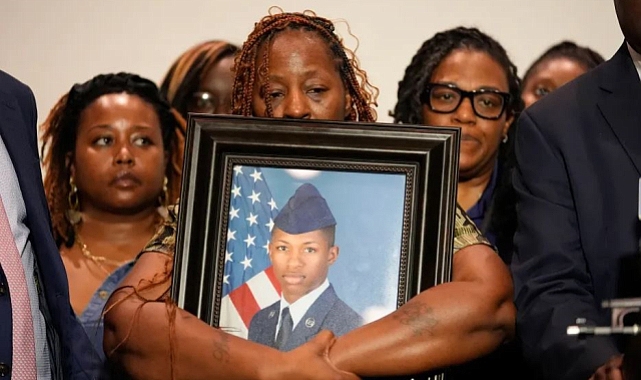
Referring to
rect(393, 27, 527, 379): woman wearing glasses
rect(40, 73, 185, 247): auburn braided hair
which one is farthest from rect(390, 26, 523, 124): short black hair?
rect(40, 73, 185, 247): auburn braided hair

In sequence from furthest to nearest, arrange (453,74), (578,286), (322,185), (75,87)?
1. (75,87)
2. (453,74)
3. (322,185)
4. (578,286)

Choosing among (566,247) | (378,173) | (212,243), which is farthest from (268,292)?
(566,247)

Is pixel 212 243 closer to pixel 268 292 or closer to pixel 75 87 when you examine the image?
pixel 268 292

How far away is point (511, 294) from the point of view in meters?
2.43

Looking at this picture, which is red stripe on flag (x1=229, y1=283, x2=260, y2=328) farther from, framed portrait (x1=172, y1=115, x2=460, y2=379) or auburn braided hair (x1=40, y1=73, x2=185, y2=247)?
auburn braided hair (x1=40, y1=73, x2=185, y2=247)

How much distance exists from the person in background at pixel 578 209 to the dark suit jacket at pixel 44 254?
2.67 ft

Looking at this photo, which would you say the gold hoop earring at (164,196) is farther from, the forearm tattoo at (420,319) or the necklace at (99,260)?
the forearm tattoo at (420,319)

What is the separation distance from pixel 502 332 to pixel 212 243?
544 millimetres

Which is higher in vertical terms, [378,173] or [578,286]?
[378,173]

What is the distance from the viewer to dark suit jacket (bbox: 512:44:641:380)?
2.26m

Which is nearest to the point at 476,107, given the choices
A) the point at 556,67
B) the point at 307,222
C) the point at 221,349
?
the point at 556,67

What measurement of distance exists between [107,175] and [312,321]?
1145mm

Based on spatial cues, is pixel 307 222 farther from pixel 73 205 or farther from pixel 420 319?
pixel 73 205

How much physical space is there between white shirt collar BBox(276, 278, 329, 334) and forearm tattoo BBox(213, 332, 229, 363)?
4.2 inches
